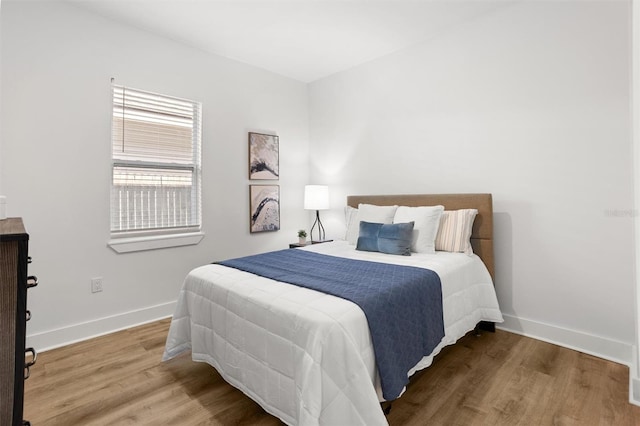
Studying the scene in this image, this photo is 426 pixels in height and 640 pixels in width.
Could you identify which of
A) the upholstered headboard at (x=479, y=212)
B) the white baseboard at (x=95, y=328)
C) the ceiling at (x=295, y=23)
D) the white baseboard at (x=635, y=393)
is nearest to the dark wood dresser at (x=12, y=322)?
the white baseboard at (x=95, y=328)

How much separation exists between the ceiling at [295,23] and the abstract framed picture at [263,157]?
89cm

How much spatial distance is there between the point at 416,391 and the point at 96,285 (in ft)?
8.72

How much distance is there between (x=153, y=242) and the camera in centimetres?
312

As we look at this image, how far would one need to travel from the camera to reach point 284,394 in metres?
1.54

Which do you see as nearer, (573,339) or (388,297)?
(388,297)

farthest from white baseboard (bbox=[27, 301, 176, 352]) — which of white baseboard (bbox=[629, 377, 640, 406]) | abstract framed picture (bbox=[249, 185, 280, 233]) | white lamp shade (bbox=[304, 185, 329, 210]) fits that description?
Result: white baseboard (bbox=[629, 377, 640, 406])

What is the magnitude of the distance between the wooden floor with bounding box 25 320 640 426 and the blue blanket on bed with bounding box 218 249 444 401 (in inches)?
12.2

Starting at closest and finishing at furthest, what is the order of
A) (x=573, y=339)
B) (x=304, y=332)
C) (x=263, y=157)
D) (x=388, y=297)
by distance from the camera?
(x=304, y=332) < (x=388, y=297) < (x=573, y=339) < (x=263, y=157)

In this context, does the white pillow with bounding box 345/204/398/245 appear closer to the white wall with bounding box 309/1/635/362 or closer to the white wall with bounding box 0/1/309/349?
the white wall with bounding box 309/1/635/362

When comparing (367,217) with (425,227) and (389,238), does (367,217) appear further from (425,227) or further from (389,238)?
(425,227)

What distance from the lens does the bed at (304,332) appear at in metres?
1.38

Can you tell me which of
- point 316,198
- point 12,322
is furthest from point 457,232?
point 12,322

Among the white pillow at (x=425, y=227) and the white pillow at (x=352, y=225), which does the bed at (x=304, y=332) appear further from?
the white pillow at (x=352, y=225)

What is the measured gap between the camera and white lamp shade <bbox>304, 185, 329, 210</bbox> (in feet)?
13.0
